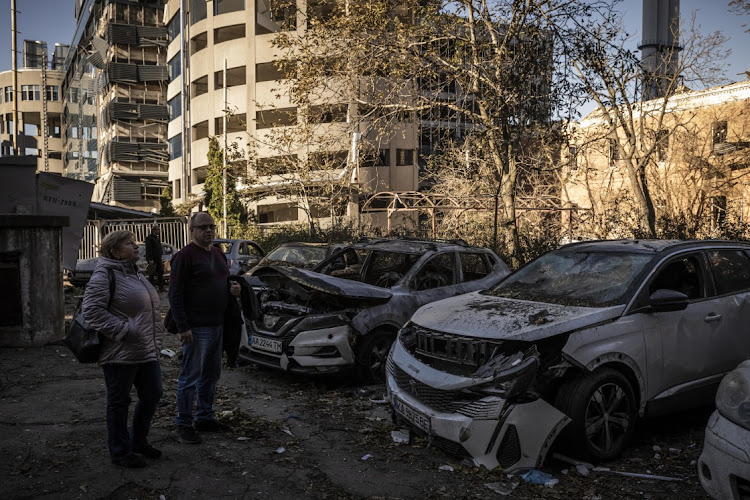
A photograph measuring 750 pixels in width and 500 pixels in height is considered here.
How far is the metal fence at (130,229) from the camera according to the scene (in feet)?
74.4

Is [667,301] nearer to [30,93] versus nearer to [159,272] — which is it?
[159,272]

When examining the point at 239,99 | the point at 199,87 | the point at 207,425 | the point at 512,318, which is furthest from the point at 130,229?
the point at 199,87

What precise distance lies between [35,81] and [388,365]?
312ft

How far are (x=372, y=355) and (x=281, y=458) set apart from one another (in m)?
2.36

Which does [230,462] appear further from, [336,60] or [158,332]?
[336,60]

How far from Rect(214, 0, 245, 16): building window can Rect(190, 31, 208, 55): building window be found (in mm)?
2067

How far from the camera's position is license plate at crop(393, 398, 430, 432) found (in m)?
4.63

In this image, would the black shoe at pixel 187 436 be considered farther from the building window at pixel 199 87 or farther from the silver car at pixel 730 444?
the building window at pixel 199 87

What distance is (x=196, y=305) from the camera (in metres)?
5.00

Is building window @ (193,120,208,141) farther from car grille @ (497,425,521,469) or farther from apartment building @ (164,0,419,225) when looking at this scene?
car grille @ (497,425,521,469)

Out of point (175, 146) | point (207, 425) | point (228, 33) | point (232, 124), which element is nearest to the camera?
point (207, 425)

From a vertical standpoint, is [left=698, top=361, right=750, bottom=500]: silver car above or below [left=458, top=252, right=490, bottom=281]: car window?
below

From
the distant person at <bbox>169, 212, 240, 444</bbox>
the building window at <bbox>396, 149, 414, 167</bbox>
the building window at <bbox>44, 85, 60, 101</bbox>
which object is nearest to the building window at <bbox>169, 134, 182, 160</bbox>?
the building window at <bbox>396, 149, 414, 167</bbox>

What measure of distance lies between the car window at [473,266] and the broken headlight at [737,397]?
4.77 metres
